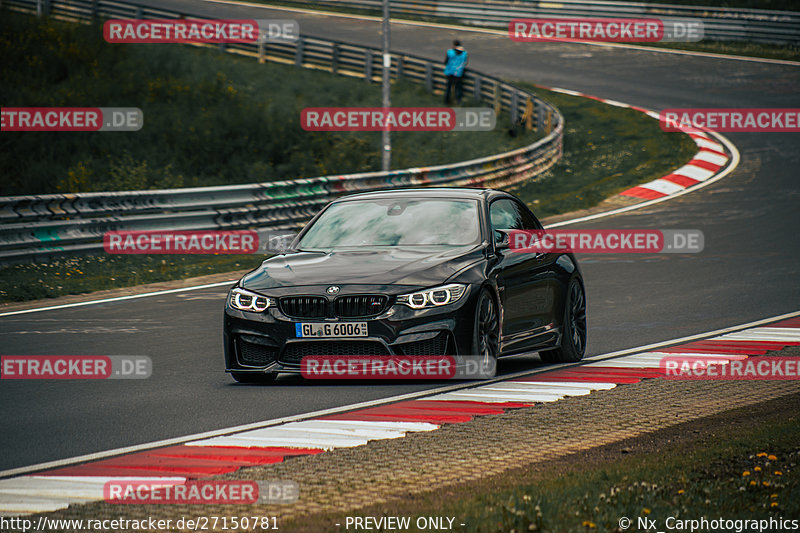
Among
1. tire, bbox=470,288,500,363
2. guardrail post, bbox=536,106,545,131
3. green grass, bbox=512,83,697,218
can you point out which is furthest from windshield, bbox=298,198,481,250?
guardrail post, bbox=536,106,545,131

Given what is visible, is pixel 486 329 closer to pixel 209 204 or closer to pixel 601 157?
pixel 209 204

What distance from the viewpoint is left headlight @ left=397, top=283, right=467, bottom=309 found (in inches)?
363

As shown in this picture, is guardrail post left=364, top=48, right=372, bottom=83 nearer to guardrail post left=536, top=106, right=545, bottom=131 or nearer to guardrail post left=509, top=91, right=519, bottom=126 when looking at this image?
guardrail post left=509, top=91, right=519, bottom=126

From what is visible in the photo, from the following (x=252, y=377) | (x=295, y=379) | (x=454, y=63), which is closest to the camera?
(x=252, y=377)

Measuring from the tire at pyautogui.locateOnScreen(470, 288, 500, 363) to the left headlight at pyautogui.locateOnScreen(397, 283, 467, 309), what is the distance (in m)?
0.19

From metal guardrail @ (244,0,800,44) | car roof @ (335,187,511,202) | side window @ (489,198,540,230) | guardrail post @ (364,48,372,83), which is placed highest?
metal guardrail @ (244,0,800,44)

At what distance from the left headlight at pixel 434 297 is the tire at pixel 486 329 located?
195 mm

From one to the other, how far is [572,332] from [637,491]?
5.49 m

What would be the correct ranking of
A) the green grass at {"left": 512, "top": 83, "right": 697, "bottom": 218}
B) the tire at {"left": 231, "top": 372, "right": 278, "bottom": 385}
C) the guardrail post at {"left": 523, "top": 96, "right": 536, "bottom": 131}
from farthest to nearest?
the guardrail post at {"left": 523, "top": 96, "right": 536, "bottom": 131} → the green grass at {"left": 512, "top": 83, "right": 697, "bottom": 218} → the tire at {"left": 231, "top": 372, "right": 278, "bottom": 385}

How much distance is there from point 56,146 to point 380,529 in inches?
956

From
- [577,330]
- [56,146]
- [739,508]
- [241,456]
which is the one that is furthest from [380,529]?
[56,146]

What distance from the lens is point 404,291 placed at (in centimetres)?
922

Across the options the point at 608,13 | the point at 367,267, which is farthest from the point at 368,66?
the point at 367,267

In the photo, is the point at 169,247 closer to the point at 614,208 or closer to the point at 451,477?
the point at 614,208
